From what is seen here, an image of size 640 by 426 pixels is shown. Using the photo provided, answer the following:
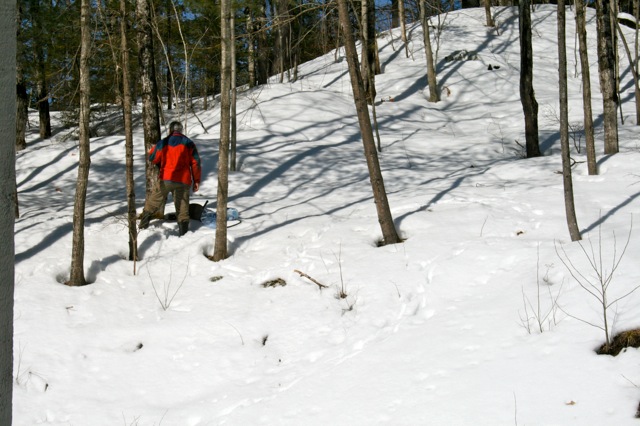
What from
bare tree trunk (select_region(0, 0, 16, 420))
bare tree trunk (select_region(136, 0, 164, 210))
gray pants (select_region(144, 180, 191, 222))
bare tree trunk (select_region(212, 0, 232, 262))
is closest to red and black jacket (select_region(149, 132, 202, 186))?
gray pants (select_region(144, 180, 191, 222))

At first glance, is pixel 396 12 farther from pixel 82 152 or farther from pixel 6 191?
pixel 6 191

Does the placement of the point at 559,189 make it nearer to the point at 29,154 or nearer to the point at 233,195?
the point at 233,195

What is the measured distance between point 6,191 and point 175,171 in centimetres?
757

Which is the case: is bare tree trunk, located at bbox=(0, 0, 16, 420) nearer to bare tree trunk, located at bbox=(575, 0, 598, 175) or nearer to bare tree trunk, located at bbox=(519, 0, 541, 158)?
bare tree trunk, located at bbox=(575, 0, 598, 175)

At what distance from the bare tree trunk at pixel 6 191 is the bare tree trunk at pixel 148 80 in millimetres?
8135

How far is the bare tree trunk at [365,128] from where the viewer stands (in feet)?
25.5

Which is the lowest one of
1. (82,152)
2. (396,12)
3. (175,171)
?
(175,171)

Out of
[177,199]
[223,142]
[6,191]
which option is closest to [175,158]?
[177,199]

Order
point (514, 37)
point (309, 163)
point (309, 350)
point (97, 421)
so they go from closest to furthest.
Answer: point (97, 421) → point (309, 350) → point (309, 163) → point (514, 37)

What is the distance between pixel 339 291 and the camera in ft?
24.4

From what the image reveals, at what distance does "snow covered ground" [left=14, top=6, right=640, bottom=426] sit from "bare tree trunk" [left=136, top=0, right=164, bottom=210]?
884 millimetres

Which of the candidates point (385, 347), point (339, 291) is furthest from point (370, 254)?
point (385, 347)

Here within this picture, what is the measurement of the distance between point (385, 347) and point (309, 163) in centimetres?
842

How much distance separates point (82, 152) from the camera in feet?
25.3
